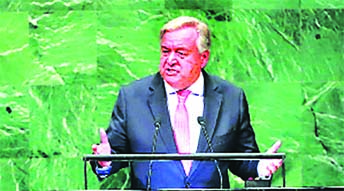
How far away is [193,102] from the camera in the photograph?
17.1 ft

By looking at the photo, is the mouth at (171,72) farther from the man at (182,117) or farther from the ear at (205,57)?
the ear at (205,57)

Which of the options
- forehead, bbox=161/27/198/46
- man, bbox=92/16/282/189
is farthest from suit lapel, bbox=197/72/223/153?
forehead, bbox=161/27/198/46

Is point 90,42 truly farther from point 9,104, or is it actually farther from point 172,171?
point 172,171

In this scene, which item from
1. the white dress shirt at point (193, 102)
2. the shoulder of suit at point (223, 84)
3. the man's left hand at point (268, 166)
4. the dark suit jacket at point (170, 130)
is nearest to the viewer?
the man's left hand at point (268, 166)

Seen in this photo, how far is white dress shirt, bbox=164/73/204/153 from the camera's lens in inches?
202

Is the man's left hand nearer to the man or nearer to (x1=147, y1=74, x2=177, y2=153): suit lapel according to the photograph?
the man

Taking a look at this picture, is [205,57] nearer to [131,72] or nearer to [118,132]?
[131,72]

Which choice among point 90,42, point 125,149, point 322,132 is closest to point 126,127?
point 125,149

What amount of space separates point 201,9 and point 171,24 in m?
0.21

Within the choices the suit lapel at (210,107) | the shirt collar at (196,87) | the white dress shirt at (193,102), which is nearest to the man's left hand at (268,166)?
the suit lapel at (210,107)

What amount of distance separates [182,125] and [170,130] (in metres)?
0.08

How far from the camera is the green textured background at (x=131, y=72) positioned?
5.23 m

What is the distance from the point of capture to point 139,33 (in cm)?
526

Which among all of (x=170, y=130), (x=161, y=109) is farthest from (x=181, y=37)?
(x=170, y=130)
